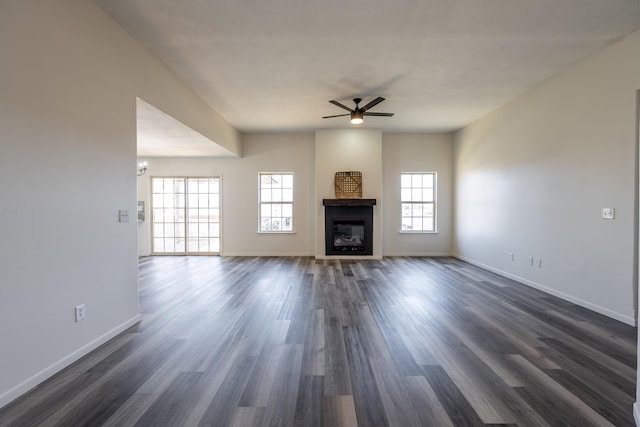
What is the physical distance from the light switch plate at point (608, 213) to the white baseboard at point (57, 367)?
521 centimetres

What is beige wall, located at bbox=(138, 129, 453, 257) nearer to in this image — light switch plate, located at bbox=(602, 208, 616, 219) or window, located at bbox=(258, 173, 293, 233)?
window, located at bbox=(258, 173, 293, 233)

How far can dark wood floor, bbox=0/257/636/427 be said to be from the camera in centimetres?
166

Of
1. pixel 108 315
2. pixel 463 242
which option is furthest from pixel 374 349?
pixel 463 242

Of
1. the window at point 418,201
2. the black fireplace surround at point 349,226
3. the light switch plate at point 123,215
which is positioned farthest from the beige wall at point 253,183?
the light switch plate at point 123,215

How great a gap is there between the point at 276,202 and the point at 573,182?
560 cm

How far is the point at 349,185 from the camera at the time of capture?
6742 millimetres

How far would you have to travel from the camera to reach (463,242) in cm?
→ 663

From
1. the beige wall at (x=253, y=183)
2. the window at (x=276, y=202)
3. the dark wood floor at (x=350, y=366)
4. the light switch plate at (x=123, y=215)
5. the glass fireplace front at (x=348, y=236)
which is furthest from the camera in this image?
the window at (x=276, y=202)

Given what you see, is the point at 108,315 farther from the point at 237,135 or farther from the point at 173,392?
the point at 237,135

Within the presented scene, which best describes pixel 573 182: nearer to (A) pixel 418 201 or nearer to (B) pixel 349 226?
(A) pixel 418 201

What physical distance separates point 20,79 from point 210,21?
1.57 m

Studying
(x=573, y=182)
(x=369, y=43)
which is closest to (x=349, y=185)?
(x=369, y=43)

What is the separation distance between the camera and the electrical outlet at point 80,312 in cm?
228

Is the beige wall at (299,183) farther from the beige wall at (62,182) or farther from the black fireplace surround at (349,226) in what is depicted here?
the beige wall at (62,182)
